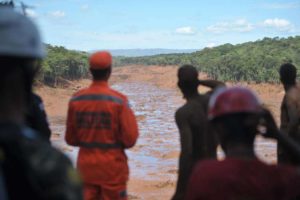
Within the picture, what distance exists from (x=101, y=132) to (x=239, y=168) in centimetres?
215

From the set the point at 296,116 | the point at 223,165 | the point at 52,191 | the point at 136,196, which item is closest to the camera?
the point at 52,191

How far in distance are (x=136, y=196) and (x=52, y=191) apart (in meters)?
9.56

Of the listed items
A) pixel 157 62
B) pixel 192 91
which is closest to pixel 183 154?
pixel 192 91

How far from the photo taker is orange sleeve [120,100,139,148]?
12.8 ft

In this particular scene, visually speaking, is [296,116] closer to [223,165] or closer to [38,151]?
[223,165]

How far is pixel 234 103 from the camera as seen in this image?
1952mm

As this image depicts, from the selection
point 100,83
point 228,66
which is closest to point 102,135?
point 100,83

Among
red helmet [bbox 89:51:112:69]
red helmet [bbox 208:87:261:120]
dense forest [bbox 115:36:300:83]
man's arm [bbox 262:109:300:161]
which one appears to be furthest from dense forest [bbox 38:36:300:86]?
red helmet [bbox 208:87:261:120]

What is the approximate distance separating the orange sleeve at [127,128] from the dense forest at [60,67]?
1437 inches

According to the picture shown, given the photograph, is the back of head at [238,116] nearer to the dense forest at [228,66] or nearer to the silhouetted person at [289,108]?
the silhouetted person at [289,108]

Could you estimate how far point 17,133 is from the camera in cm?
130

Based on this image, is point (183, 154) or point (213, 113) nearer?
point (213, 113)

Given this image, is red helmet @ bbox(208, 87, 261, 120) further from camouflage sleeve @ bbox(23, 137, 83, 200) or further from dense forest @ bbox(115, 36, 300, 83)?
dense forest @ bbox(115, 36, 300, 83)

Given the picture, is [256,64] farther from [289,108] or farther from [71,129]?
[71,129]
